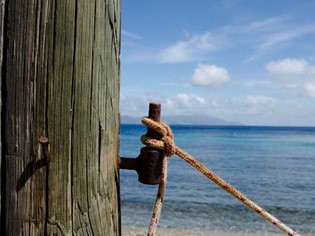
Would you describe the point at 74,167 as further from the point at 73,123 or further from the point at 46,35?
the point at 46,35

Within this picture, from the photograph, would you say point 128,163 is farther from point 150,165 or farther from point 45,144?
point 45,144

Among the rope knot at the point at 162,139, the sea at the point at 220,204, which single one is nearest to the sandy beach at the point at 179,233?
the sea at the point at 220,204

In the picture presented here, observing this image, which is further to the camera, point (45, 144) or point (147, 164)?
point (147, 164)

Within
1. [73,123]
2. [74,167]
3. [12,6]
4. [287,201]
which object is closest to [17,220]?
[74,167]

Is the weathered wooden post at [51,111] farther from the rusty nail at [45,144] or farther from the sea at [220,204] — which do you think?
the sea at [220,204]

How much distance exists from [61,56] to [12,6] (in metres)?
0.20

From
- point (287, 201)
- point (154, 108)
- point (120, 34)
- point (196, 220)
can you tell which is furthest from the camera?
point (287, 201)

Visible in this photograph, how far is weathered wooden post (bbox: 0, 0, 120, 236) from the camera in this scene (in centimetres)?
144

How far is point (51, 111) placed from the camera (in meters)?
1.45

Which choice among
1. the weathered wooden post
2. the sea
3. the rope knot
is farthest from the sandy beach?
the weathered wooden post

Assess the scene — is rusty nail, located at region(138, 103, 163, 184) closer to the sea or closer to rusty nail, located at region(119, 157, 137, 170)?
rusty nail, located at region(119, 157, 137, 170)

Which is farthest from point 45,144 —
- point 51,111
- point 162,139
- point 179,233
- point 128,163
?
point 179,233

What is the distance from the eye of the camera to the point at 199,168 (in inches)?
72.9

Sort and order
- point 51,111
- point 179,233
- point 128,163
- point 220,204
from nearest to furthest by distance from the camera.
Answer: point 51,111 → point 128,163 → point 179,233 → point 220,204
